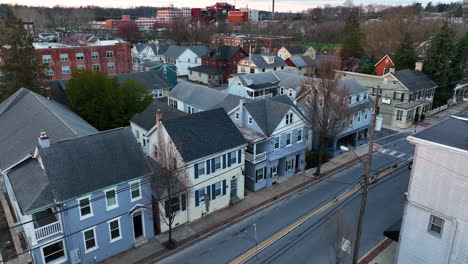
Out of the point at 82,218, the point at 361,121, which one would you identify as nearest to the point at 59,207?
the point at 82,218

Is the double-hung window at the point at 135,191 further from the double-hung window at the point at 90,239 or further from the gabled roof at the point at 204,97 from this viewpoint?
the gabled roof at the point at 204,97

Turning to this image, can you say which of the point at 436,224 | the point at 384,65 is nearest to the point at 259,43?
the point at 384,65

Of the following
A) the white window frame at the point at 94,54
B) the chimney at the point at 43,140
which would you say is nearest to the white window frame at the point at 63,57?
the white window frame at the point at 94,54

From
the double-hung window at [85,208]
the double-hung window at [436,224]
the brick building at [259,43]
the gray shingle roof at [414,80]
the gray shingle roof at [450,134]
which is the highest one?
the brick building at [259,43]

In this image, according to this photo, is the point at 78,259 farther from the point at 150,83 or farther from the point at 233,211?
the point at 150,83

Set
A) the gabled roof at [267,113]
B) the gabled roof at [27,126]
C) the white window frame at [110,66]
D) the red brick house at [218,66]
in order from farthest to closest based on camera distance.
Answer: the red brick house at [218,66] < the white window frame at [110,66] < the gabled roof at [267,113] < the gabled roof at [27,126]

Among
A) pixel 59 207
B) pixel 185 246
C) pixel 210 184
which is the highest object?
pixel 59 207
